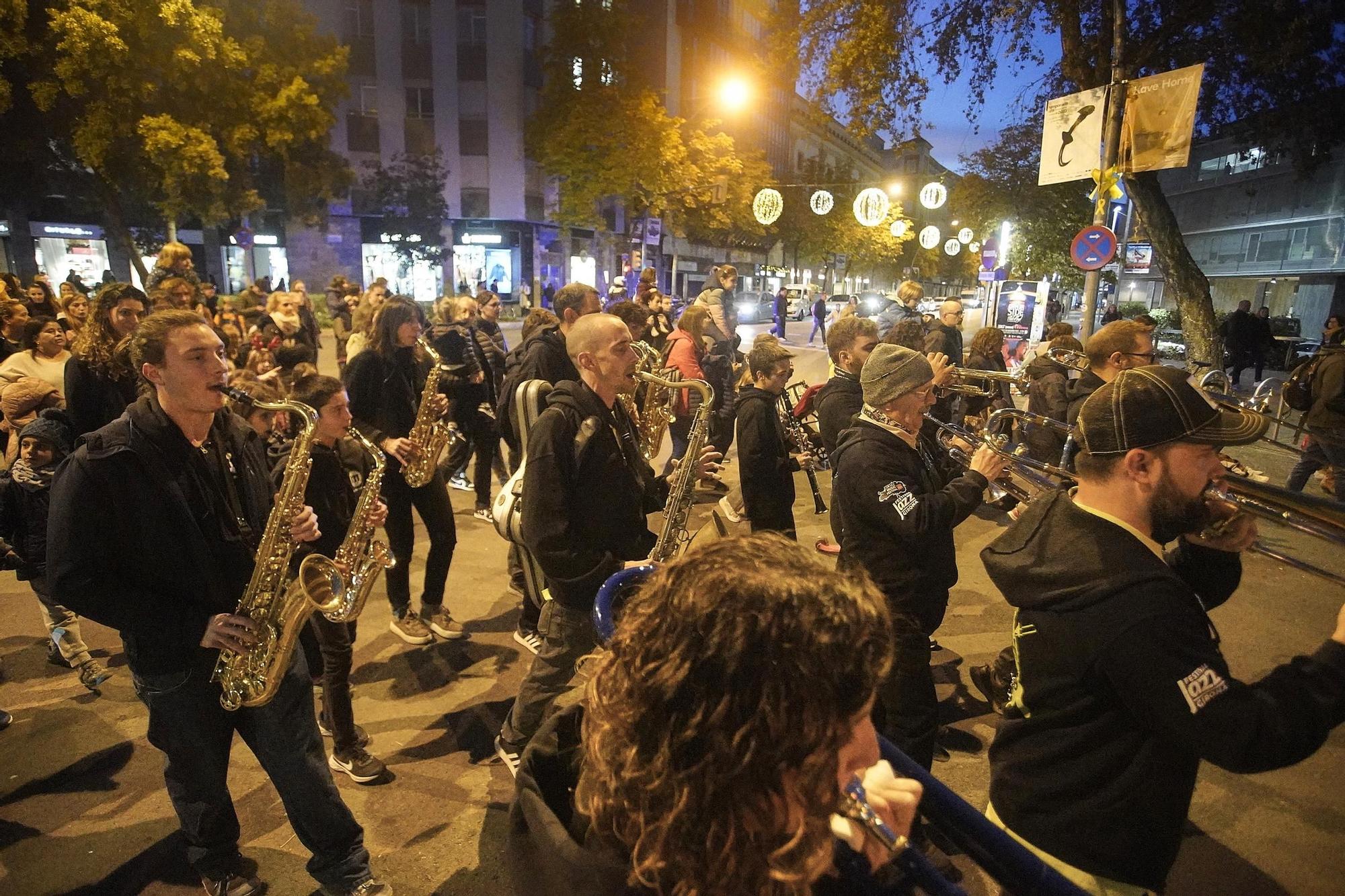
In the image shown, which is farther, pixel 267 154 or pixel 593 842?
pixel 267 154

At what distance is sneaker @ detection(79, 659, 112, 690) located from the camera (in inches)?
170

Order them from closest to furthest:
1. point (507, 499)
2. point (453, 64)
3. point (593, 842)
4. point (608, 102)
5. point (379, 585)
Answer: point (593, 842)
point (507, 499)
point (379, 585)
point (608, 102)
point (453, 64)

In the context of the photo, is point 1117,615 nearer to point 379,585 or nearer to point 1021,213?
point 379,585

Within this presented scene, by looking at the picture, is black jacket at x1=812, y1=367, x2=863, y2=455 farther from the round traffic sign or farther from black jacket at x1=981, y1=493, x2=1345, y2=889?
the round traffic sign

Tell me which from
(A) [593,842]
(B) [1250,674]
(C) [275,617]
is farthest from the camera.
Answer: (B) [1250,674]

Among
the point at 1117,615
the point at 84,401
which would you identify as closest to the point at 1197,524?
the point at 1117,615

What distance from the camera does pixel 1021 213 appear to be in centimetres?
2383

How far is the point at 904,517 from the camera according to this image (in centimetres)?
299

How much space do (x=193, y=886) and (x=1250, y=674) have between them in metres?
6.24

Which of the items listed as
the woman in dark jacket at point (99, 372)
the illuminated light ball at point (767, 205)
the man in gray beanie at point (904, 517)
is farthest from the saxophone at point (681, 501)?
the illuminated light ball at point (767, 205)


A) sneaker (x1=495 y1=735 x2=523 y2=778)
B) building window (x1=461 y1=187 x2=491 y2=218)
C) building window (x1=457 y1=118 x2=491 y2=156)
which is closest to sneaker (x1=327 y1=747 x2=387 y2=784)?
sneaker (x1=495 y1=735 x2=523 y2=778)

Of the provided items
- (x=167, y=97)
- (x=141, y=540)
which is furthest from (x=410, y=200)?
(x=141, y=540)

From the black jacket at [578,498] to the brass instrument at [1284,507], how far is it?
2.20m

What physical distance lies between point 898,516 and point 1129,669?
1.32 m
